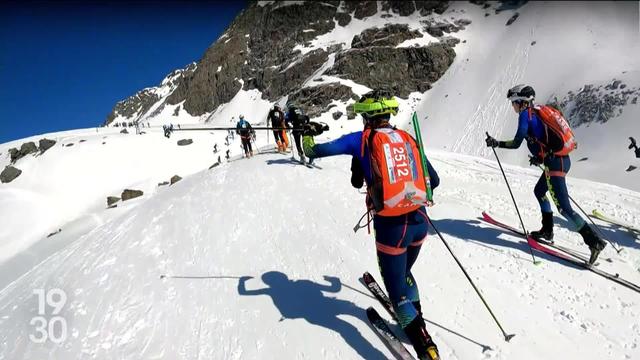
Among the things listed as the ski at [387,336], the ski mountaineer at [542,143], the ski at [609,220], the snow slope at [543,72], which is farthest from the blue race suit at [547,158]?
the snow slope at [543,72]

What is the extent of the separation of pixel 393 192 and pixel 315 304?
8.21 feet

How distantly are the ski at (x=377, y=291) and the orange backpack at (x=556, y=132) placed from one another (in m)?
3.81

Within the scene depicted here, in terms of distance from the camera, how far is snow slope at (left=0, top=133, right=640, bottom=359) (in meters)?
4.60

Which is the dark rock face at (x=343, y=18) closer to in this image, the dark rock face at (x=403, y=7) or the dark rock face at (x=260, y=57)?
Result: the dark rock face at (x=260, y=57)

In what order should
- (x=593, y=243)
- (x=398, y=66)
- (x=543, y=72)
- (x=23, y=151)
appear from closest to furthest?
(x=593, y=243) → (x=23, y=151) → (x=543, y=72) → (x=398, y=66)

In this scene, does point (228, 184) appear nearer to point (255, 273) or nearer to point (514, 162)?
point (255, 273)

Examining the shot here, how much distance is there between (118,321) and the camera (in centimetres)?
553

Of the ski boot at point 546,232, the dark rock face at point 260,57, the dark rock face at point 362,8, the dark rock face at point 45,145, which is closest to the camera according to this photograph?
the ski boot at point 546,232

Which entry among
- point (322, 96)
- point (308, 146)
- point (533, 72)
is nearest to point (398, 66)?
point (322, 96)

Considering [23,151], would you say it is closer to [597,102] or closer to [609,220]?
[609,220]

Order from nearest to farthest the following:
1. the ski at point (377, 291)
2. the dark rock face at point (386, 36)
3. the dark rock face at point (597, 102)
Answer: the ski at point (377, 291)
the dark rock face at point (597, 102)
the dark rock face at point (386, 36)

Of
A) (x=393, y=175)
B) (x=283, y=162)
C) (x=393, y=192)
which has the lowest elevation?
(x=283, y=162)

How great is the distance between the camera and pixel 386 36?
233 ft

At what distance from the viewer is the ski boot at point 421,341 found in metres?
3.66
